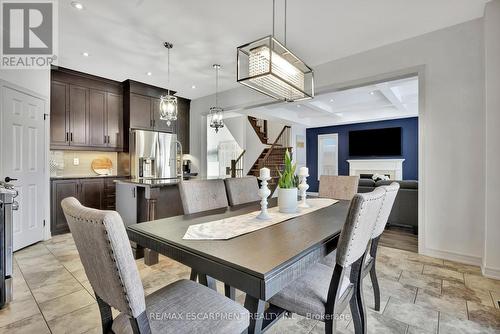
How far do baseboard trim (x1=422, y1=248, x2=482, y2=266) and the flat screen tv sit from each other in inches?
212

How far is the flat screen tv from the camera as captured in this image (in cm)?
763

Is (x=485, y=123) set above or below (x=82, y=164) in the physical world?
above

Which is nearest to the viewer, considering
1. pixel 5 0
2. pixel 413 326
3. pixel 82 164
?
pixel 413 326

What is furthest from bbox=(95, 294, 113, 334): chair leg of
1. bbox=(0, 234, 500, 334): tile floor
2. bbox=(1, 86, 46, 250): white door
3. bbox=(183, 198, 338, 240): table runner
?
bbox=(1, 86, 46, 250): white door

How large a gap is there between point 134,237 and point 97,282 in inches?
18.1

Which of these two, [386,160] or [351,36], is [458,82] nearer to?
[351,36]

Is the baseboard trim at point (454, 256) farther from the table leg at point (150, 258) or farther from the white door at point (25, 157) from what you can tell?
the white door at point (25, 157)

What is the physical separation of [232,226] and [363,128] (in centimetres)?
809

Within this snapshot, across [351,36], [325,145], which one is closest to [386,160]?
[325,145]

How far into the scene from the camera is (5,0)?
2480 millimetres

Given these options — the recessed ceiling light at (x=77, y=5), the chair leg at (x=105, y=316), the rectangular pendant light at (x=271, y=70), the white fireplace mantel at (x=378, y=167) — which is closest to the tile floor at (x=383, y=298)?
the chair leg at (x=105, y=316)

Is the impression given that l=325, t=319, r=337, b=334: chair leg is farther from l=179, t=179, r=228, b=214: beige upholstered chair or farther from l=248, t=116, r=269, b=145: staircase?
l=248, t=116, r=269, b=145: staircase

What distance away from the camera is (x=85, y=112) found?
173 inches

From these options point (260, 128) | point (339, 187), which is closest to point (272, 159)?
point (260, 128)
